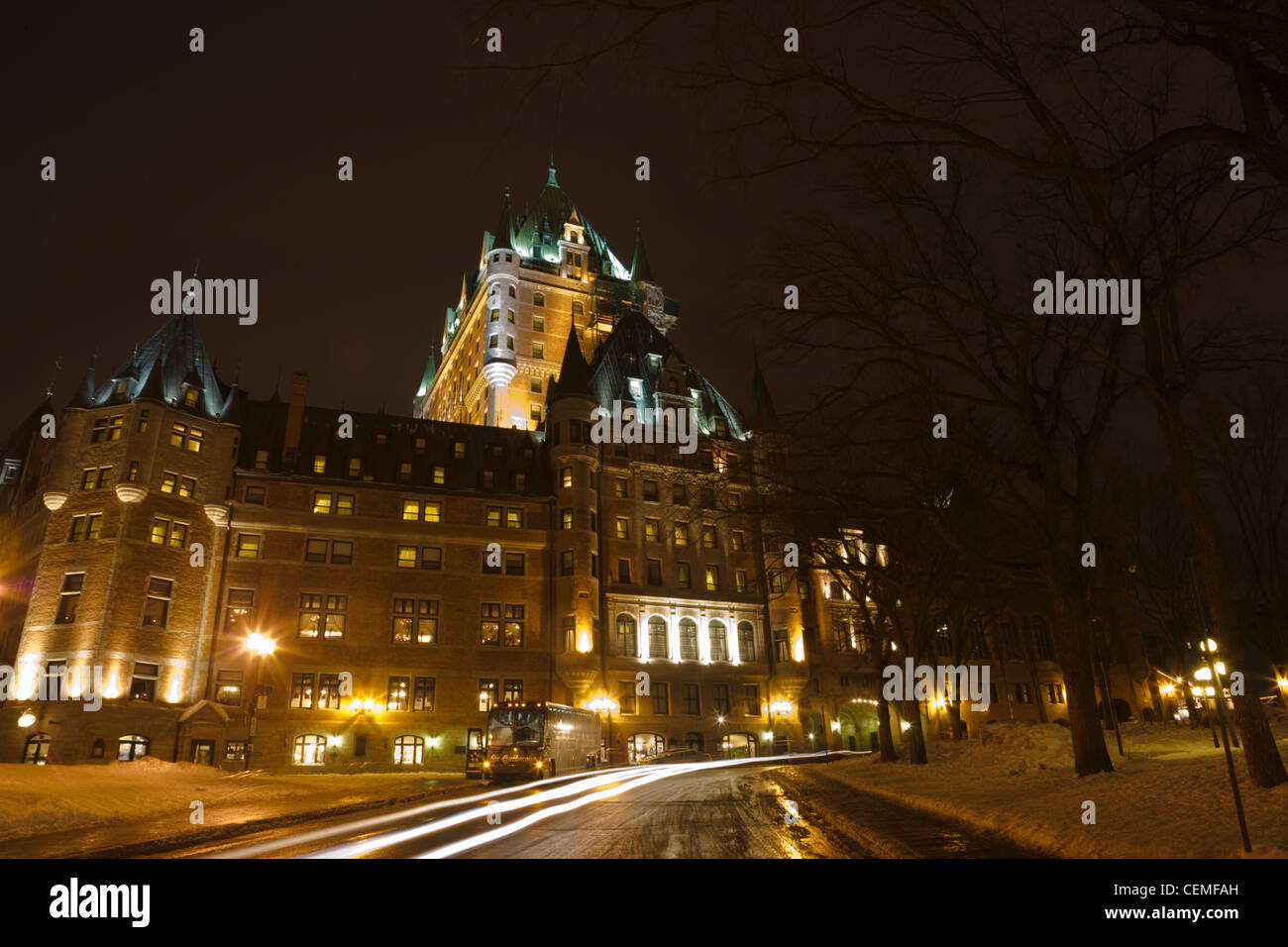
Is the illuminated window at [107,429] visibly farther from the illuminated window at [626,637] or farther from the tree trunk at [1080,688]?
the tree trunk at [1080,688]

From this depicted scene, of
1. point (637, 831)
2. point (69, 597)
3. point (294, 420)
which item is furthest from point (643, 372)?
point (637, 831)

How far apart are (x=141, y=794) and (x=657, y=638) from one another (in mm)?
35054

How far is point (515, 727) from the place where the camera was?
31984 millimetres

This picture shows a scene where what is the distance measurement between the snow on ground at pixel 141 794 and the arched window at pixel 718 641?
29.0 metres

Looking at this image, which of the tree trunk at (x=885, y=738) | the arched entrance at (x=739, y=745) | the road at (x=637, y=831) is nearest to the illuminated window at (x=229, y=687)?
the road at (x=637, y=831)

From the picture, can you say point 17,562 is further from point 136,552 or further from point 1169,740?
point 1169,740

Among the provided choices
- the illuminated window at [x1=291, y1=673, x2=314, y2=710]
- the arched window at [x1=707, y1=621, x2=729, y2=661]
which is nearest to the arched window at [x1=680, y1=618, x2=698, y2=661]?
the arched window at [x1=707, y1=621, x2=729, y2=661]

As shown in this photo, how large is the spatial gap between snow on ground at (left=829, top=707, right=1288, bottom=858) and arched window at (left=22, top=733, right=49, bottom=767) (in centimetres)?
3668

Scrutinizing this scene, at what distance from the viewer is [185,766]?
1282 inches

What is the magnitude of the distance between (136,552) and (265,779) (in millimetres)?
17722

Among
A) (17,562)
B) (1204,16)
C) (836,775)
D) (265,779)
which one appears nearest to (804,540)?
(836,775)

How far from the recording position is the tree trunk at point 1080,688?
48.0ft

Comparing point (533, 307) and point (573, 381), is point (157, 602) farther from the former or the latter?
point (533, 307)

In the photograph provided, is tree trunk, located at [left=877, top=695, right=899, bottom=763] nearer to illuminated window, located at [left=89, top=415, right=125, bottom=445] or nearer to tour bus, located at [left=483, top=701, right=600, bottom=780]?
tour bus, located at [left=483, top=701, right=600, bottom=780]
